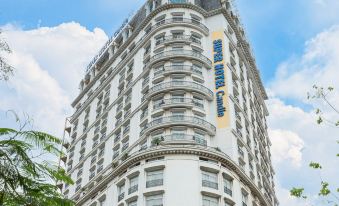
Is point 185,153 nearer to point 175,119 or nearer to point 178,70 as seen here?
point 175,119

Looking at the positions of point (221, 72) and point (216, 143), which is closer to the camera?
point (216, 143)

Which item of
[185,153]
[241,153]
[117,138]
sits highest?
[117,138]

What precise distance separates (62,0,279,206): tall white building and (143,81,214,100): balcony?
0.11 metres

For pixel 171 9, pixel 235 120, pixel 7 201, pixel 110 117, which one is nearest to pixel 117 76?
pixel 110 117

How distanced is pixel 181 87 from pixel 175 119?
392cm

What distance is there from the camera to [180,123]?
4900 centimetres

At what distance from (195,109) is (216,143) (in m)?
3.97

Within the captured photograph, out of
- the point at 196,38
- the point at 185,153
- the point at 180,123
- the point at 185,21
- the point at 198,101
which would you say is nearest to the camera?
the point at 185,153

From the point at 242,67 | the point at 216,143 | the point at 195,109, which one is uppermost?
the point at 242,67

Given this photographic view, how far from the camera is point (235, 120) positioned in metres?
52.9

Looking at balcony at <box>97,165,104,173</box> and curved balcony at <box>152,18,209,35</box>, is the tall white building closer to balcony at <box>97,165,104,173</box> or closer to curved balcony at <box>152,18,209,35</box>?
balcony at <box>97,165,104,173</box>

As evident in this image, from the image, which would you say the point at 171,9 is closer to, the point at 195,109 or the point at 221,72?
the point at 221,72

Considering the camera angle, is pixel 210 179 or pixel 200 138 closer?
pixel 210 179

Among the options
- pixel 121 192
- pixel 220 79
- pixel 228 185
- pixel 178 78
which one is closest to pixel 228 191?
pixel 228 185
